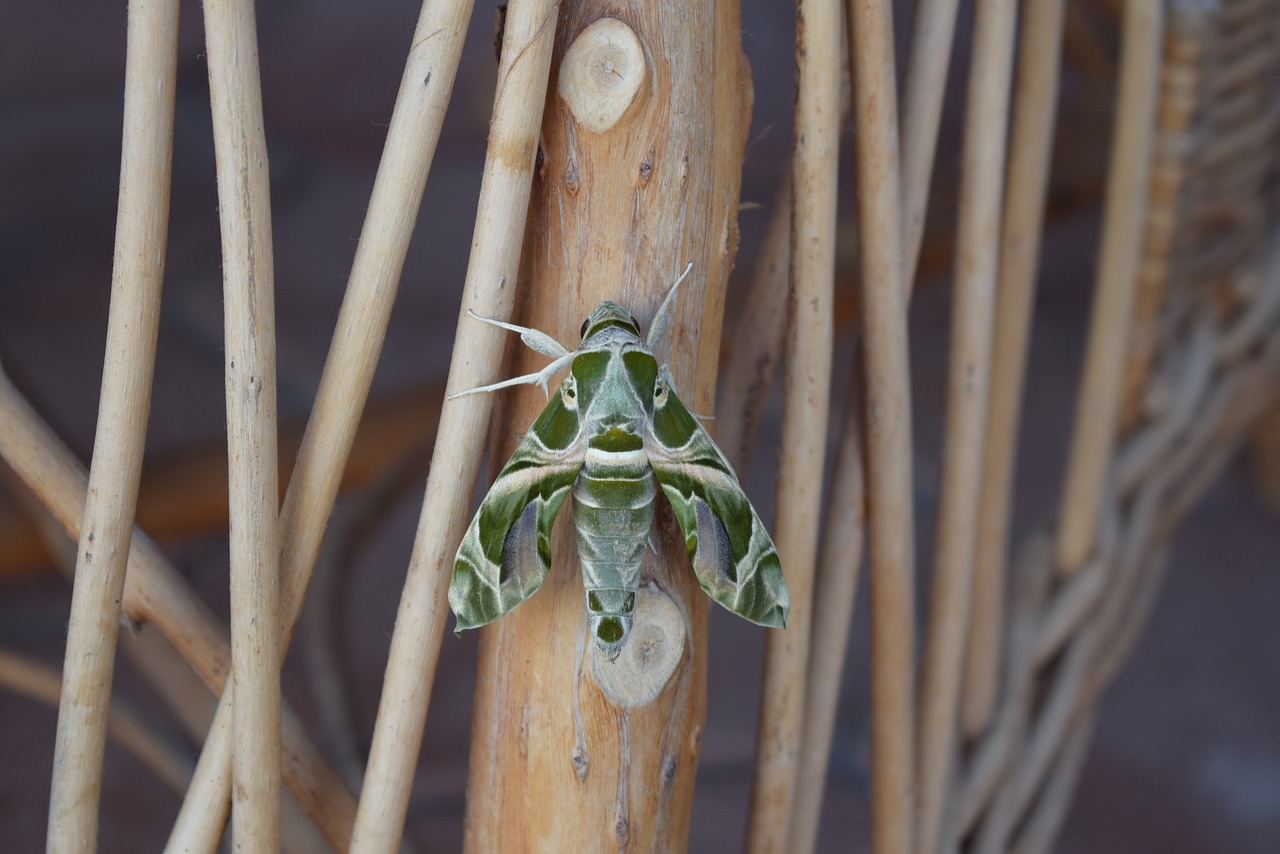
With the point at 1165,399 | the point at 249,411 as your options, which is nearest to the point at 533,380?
the point at 249,411

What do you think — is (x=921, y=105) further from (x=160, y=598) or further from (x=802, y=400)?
(x=160, y=598)

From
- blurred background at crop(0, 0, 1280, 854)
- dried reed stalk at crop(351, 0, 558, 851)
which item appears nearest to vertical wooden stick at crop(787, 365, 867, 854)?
dried reed stalk at crop(351, 0, 558, 851)

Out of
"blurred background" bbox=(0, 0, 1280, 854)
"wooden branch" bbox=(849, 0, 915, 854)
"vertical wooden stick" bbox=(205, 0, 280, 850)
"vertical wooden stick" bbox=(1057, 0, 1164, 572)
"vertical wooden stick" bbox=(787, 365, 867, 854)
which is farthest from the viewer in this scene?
"blurred background" bbox=(0, 0, 1280, 854)

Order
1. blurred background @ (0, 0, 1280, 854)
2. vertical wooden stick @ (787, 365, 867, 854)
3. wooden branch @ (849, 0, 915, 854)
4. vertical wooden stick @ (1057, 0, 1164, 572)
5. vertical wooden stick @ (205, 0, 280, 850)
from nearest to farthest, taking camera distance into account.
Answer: vertical wooden stick @ (205, 0, 280, 850) → wooden branch @ (849, 0, 915, 854) → vertical wooden stick @ (787, 365, 867, 854) → vertical wooden stick @ (1057, 0, 1164, 572) → blurred background @ (0, 0, 1280, 854)

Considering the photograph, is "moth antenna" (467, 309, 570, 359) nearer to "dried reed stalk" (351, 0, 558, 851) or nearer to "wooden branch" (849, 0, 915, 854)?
"dried reed stalk" (351, 0, 558, 851)

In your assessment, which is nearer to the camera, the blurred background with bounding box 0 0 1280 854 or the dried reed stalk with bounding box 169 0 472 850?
→ the dried reed stalk with bounding box 169 0 472 850

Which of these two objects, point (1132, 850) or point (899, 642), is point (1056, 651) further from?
point (1132, 850)

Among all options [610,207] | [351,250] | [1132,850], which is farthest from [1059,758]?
[351,250]

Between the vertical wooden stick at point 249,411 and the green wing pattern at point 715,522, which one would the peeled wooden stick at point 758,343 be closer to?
the green wing pattern at point 715,522
